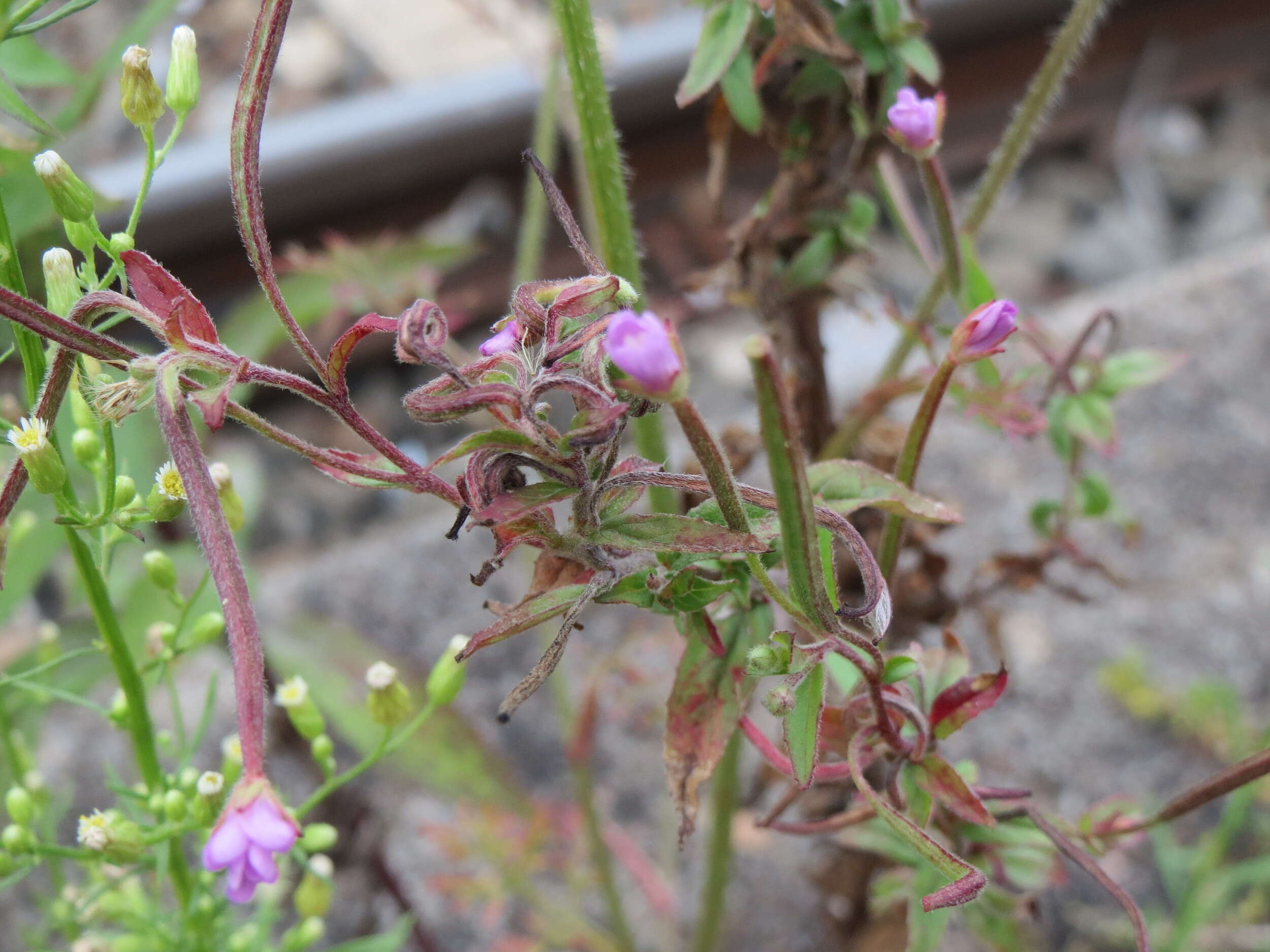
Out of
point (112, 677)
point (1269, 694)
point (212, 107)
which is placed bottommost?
point (1269, 694)

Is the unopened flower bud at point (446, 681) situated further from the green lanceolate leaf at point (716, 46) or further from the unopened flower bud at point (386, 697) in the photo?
the green lanceolate leaf at point (716, 46)

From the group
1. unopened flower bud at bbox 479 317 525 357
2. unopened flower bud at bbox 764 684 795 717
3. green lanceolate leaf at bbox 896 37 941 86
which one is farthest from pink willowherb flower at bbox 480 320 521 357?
green lanceolate leaf at bbox 896 37 941 86

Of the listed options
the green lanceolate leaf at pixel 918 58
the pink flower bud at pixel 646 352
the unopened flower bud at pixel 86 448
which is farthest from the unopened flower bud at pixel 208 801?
the green lanceolate leaf at pixel 918 58

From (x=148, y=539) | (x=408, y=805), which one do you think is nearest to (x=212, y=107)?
(x=148, y=539)

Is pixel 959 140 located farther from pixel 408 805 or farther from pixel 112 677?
pixel 112 677

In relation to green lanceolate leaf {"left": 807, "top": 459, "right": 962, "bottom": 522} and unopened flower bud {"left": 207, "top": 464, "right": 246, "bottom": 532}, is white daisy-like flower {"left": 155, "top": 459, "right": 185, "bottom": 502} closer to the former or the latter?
unopened flower bud {"left": 207, "top": 464, "right": 246, "bottom": 532}

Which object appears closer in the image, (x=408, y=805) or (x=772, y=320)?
(x=772, y=320)
